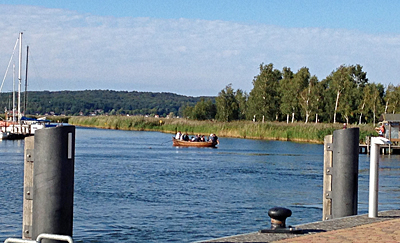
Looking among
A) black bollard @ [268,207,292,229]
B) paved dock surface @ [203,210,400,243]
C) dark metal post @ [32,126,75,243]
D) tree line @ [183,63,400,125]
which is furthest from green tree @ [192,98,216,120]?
dark metal post @ [32,126,75,243]

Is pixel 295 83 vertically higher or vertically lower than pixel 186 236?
higher

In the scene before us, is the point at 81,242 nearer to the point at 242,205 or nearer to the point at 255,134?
the point at 242,205

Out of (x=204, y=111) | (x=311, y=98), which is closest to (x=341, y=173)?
(x=311, y=98)

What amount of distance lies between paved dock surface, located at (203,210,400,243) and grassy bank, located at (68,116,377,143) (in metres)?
52.2

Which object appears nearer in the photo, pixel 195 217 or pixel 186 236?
pixel 186 236

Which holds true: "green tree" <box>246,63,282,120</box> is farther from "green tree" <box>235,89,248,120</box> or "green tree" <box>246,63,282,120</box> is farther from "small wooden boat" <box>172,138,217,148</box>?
"small wooden boat" <box>172,138,217,148</box>

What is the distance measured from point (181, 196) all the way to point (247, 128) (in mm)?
53987

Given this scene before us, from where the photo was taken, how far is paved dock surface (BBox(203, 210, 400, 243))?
8086mm

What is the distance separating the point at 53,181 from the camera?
702 centimetres

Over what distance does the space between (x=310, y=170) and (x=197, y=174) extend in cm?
717

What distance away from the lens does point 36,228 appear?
7.19 metres

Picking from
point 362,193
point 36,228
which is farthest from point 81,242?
point 362,193

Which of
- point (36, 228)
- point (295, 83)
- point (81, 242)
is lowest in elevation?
point (81, 242)

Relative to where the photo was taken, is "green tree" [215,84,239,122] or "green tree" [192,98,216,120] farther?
"green tree" [192,98,216,120]
